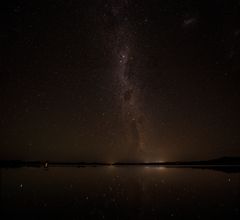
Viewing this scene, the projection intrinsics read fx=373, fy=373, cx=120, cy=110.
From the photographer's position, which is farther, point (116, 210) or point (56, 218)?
point (116, 210)

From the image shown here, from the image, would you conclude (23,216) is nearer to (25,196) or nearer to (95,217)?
(95,217)

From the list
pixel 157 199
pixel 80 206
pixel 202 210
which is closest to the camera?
pixel 202 210

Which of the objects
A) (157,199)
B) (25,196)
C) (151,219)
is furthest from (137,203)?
(25,196)

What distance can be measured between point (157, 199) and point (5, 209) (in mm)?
4839

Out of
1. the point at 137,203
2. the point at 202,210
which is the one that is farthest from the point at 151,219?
the point at 137,203

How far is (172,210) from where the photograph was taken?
978 centimetres

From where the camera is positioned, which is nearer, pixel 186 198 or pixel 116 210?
pixel 116 210

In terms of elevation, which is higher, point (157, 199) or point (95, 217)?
point (157, 199)

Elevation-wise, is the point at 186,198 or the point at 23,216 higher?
the point at 186,198

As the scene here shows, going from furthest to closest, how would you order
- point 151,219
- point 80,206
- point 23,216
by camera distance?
point 80,206 < point 23,216 < point 151,219

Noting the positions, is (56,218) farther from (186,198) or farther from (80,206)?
(186,198)

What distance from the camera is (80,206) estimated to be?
10.7m

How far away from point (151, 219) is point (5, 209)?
13.6 feet

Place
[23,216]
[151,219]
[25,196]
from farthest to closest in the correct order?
[25,196] < [23,216] < [151,219]
